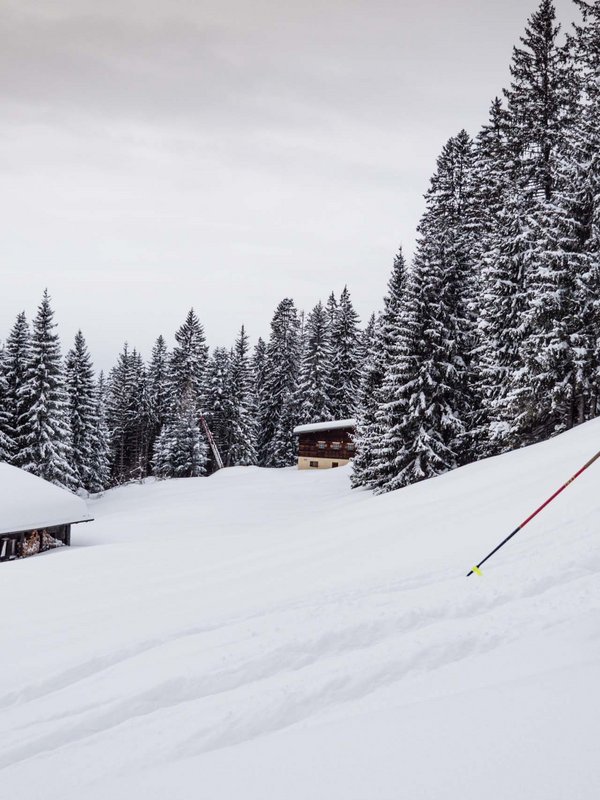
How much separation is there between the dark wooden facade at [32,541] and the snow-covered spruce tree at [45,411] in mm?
15789

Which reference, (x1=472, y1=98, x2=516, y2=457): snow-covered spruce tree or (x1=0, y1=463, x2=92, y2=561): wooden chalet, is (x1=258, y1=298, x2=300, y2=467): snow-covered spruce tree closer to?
(x1=472, y1=98, x2=516, y2=457): snow-covered spruce tree

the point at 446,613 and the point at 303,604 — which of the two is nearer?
the point at 446,613

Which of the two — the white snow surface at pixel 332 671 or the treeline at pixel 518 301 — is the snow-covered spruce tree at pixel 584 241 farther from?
the white snow surface at pixel 332 671

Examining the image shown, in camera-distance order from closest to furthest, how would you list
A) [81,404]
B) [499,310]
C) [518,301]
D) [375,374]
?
[518,301], [499,310], [375,374], [81,404]

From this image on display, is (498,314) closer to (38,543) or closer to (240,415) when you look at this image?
(38,543)

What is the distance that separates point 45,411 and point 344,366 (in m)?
30.6

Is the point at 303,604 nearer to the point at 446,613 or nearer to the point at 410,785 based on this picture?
the point at 446,613

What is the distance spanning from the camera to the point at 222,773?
3.94 metres

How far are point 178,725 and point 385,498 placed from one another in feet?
44.2

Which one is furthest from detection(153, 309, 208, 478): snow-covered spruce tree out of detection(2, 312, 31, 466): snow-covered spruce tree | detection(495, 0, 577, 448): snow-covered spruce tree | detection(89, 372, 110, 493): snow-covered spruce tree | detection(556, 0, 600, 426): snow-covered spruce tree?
detection(556, 0, 600, 426): snow-covered spruce tree

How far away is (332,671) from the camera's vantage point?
5387 millimetres

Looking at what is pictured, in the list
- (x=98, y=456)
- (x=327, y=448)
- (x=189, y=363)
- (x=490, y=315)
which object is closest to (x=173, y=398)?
(x=189, y=363)

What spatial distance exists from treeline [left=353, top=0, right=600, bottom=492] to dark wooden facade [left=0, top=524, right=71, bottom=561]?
14.5 meters

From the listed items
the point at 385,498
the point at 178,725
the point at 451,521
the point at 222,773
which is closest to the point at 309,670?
the point at 178,725
